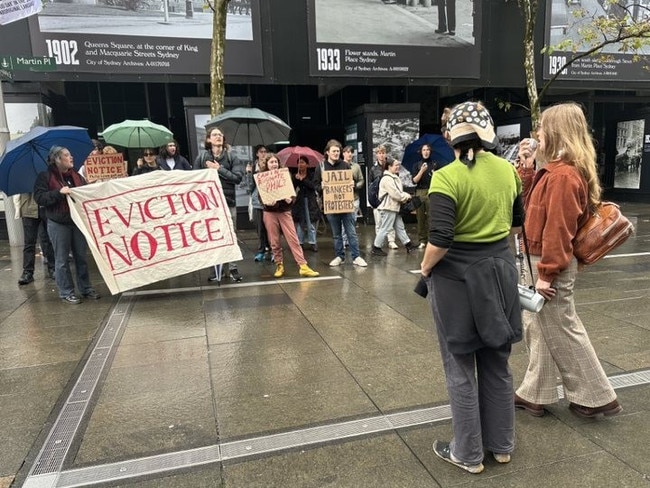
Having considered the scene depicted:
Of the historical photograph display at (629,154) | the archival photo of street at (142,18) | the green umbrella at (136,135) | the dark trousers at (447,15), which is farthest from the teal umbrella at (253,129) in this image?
the historical photograph display at (629,154)

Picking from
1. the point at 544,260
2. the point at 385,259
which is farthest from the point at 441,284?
the point at 385,259

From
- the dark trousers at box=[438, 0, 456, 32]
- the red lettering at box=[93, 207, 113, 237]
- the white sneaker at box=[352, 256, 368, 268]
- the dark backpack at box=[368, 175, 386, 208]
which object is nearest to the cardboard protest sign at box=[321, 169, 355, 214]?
the white sneaker at box=[352, 256, 368, 268]

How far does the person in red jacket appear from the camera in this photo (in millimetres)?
2850

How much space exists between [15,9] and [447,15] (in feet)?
34.0

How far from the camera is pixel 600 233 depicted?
115 inches

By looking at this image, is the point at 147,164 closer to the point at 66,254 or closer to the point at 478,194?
the point at 66,254

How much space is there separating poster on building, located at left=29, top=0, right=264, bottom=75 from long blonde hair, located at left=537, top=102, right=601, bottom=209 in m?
9.57

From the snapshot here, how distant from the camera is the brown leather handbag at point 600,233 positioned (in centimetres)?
293

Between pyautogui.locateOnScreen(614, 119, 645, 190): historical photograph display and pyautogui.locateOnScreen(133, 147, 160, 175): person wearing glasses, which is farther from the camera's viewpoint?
pyautogui.locateOnScreen(614, 119, 645, 190): historical photograph display

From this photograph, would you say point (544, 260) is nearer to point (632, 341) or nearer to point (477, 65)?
point (632, 341)

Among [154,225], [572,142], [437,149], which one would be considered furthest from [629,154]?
[572,142]

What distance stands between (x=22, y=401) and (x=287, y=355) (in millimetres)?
1990

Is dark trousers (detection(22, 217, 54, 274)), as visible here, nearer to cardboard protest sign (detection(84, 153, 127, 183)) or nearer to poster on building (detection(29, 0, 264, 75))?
cardboard protest sign (detection(84, 153, 127, 183))

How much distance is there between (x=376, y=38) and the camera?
13180mm
